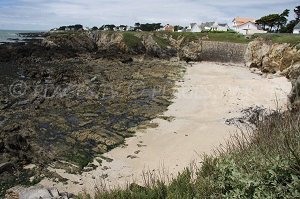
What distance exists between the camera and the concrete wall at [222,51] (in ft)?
185

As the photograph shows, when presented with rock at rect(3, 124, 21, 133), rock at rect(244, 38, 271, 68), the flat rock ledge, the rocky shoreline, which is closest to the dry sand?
the rocky shoreline

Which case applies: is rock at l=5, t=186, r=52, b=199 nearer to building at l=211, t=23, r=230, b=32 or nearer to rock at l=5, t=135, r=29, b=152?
rock at l=5, t=135, r=29, b=152

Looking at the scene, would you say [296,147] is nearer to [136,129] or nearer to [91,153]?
[91,153]

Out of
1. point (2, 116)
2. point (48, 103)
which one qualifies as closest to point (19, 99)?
point (48, 103)

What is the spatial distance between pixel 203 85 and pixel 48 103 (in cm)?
1617

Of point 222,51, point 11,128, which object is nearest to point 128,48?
point 222,51

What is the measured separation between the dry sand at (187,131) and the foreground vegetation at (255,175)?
5831 millimetres

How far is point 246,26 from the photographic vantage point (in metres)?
88.8

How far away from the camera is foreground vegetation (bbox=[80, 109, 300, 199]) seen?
5438mm

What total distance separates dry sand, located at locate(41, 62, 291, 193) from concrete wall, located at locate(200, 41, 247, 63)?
63.2 ft


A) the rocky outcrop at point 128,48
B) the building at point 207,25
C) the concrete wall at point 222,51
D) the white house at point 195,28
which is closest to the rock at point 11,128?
the rocky outcrop at point 128,48

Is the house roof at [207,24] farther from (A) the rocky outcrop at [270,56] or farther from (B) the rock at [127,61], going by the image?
(B) the rock at [127,61]

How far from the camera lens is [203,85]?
35.8 meters

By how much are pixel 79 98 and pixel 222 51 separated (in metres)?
36.4
